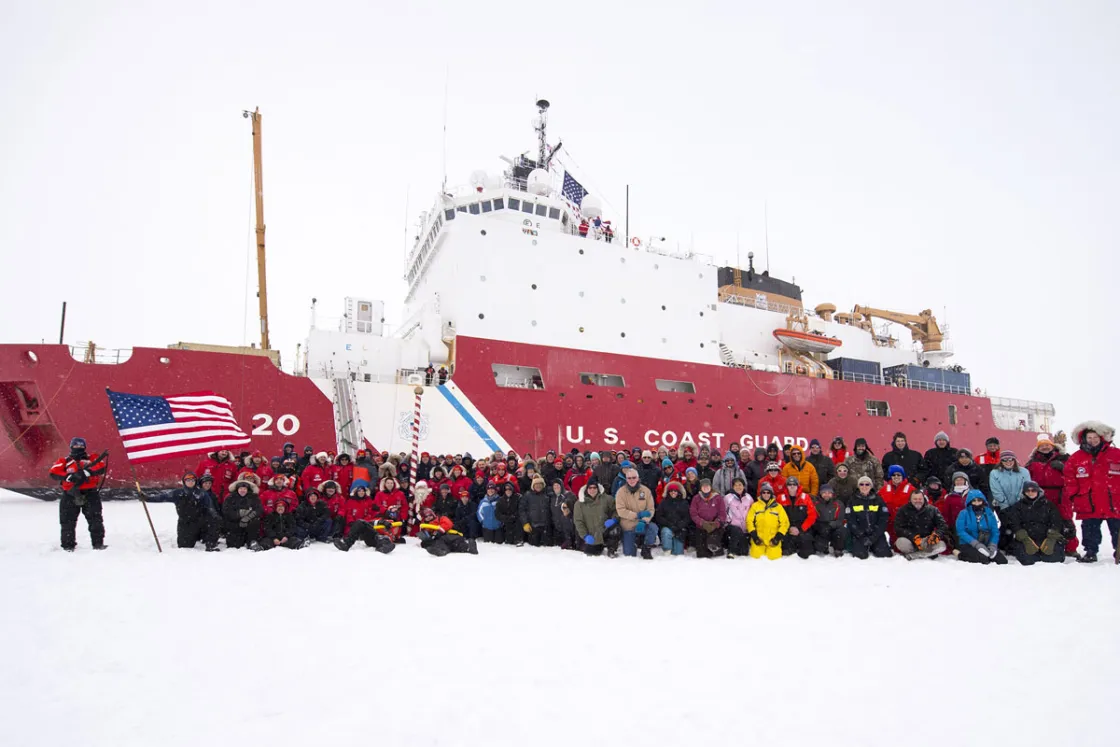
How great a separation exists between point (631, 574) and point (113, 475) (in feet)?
29.0

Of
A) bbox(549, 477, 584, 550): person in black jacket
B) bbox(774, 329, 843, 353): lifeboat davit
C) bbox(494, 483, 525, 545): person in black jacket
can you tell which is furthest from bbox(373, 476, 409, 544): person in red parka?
bbox(774, 329, 843, 353): lifeboat davit

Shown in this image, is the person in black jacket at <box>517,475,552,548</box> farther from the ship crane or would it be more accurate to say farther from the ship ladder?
the ship crane

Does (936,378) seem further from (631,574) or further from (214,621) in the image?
(214,621)

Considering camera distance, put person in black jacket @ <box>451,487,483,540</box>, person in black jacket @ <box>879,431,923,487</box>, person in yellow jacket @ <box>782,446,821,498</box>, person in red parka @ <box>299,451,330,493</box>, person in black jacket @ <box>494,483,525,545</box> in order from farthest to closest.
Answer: person in red parka @ <box>299,451,330,493</box> → person in black jacket @ <box>451,487,483,540</box> → person in black jacket @ <box>494,483,525,545</box> → person in black jacket @ <box>879,431,923,487</box> → person in yellow jacket @ <box>782,446,821,498</box>

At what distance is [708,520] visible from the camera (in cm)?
593

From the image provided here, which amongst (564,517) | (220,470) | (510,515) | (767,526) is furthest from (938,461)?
(220,470)

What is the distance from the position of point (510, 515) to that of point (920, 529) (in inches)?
160

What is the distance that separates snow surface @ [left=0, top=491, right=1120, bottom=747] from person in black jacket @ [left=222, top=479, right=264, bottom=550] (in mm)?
939

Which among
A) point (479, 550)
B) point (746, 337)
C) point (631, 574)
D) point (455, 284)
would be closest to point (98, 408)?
point (455, 284)

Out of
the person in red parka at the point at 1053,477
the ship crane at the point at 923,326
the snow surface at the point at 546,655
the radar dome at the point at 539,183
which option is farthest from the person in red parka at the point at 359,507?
the ship crane at the point at 923,326

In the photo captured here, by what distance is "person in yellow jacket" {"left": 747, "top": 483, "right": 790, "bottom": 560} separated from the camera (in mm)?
5773

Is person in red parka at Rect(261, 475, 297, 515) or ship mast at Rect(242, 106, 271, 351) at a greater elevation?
ship mast at Rect(242, 106, 271, 351)

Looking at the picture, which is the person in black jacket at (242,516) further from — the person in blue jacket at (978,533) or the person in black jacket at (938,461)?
the person in black jacket at (938,461)

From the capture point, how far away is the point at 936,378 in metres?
17.8
